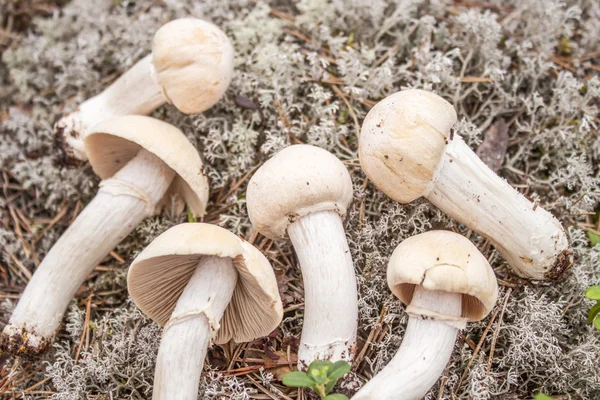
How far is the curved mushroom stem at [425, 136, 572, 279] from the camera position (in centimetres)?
244

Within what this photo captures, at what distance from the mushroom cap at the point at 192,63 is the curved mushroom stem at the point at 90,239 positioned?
→ 0.40m

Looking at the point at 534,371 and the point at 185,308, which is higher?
the point at 185,308

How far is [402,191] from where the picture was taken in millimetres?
2455

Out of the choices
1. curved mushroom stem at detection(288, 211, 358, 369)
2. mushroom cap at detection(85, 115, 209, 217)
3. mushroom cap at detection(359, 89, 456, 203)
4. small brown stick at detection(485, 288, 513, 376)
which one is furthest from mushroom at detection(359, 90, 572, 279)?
mushroom cap at detection(85, 115, 209, 217)

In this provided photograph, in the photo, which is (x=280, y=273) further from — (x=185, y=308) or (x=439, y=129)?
(x=439, y=129)

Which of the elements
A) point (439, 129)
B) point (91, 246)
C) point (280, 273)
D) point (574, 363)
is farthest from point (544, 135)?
point (91, 246)

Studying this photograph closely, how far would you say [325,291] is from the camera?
2.44 m

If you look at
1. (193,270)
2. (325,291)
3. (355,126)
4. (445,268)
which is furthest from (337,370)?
(355,126)

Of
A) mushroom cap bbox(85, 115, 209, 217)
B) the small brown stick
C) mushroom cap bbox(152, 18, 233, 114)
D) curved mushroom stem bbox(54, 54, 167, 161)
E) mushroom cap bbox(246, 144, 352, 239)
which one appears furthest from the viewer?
curved mushroom stem bbox(54, 54, 167, 161)

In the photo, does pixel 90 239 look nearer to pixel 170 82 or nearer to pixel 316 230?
pixel 170 82

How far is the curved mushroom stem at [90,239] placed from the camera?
2.82 metres

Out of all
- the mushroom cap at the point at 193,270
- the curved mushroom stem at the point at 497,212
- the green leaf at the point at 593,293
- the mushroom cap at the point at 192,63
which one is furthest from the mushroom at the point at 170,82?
the green leaf at the point at 593,293

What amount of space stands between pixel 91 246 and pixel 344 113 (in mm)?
1645

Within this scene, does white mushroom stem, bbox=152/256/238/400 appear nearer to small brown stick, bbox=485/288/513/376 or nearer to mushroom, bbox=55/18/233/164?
mushroom, bbox=55/18/233/164
